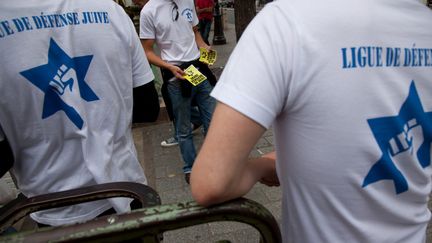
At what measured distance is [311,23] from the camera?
870 millimetres

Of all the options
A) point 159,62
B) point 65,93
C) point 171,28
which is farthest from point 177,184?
point 65,93

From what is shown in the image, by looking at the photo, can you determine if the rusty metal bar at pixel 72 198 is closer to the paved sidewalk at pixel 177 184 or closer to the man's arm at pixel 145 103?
the man's arm at pixel 145 103

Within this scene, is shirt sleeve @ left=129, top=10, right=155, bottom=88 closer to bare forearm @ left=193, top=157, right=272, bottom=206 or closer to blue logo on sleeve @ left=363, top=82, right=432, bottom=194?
bare forearm @ left=193, top=157, right=272, bottom=206

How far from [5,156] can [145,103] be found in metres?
0.69

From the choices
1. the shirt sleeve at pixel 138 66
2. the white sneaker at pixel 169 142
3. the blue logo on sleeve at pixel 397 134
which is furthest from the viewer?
the white sneaker at pixel 169 142

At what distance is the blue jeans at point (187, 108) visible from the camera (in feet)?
11.3

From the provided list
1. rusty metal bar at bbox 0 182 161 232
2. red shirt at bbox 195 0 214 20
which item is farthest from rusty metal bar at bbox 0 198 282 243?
red shirt at bbox 195 0 214 20

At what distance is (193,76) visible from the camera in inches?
131

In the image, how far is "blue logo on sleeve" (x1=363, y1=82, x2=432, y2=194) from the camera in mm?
961

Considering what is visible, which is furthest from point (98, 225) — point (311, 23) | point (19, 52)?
point (19, 52)

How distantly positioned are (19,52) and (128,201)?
2.46 feet

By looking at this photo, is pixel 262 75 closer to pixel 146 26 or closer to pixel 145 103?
pixel 145 103

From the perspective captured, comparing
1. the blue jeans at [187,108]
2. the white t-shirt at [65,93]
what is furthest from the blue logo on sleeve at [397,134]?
the blue jeans at [187,108]

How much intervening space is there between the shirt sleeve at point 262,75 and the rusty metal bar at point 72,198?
55 cm
